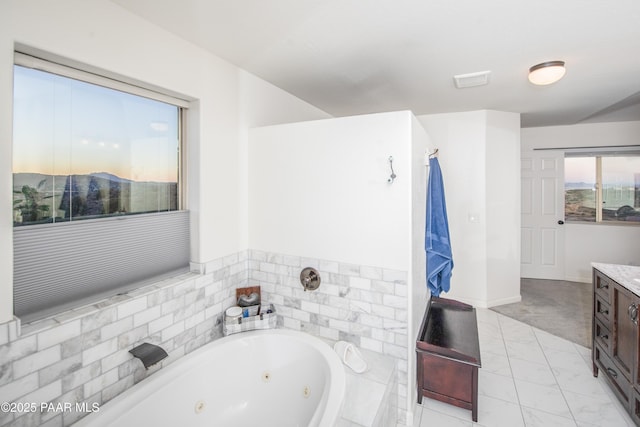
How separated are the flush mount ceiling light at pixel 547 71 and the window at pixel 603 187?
3.23 meters

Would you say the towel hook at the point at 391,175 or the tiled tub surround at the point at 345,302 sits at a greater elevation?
the towel hook at the point at 391,175

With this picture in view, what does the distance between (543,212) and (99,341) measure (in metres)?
5.70

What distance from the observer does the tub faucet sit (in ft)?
5.25

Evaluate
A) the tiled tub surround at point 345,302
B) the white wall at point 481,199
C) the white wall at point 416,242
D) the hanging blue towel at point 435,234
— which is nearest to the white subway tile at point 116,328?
the tiled tub surround at point 345,302

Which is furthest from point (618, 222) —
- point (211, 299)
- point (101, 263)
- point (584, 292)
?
point (101, 263)

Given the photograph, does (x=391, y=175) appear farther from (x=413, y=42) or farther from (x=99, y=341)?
(x=99, y=341)

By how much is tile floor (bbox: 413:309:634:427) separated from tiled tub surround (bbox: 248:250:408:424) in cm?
54

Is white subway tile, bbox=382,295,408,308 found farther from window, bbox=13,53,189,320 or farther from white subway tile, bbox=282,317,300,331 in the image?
window, bbox=13,53,189,320

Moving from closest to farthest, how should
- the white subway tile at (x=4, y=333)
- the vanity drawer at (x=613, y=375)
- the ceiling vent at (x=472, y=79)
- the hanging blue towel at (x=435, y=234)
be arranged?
the white subway tile at (x=4, y=333) < the vanity drawer at (x=613, y=375) < the hanging blue towel at (x=435, y=234) < the ceiling vent at (x=472, y=79)

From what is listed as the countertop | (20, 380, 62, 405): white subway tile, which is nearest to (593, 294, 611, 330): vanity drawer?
the countertop

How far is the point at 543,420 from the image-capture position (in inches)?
77.3

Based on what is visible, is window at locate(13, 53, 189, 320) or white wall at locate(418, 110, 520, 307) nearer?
window at locate(13, 53, 189, 320)

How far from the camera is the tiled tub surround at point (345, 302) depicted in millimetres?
1914

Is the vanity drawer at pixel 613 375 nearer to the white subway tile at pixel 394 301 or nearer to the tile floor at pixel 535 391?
the tile floor at pixel 535 391
